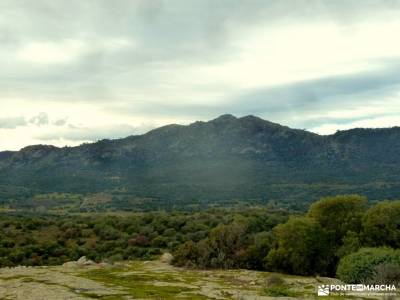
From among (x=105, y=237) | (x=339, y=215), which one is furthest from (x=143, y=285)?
(x=105, y=237)

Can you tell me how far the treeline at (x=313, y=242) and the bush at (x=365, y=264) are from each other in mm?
1714

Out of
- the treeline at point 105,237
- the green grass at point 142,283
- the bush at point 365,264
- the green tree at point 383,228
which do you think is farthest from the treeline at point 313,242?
the green grass at point 142,283

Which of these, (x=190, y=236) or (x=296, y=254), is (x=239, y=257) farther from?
(x=190, y=236)

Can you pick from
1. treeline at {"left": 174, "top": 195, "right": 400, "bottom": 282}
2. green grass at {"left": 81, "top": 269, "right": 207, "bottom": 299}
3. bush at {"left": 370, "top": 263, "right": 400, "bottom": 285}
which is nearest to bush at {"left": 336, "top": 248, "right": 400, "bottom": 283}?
treeline at {"left": 174, "top": 195, "right": 400, "bottom": 282}

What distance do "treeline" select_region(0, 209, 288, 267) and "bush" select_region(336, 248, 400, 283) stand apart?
25.1 meters

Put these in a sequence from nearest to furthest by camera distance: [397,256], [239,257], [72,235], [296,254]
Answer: [397,256] → [296,254] → [239,257] → [72,235]

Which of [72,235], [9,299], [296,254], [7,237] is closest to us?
[9,299]

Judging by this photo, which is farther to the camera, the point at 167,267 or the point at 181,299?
the point at 167,267

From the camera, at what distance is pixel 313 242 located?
56.4 m

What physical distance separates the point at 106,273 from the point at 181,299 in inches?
794

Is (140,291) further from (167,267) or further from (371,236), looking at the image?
(371,236)

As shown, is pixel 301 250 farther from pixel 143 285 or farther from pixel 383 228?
pixel 143 285

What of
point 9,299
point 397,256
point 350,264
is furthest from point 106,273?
point 397,256

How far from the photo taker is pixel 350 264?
46500 millimetres
